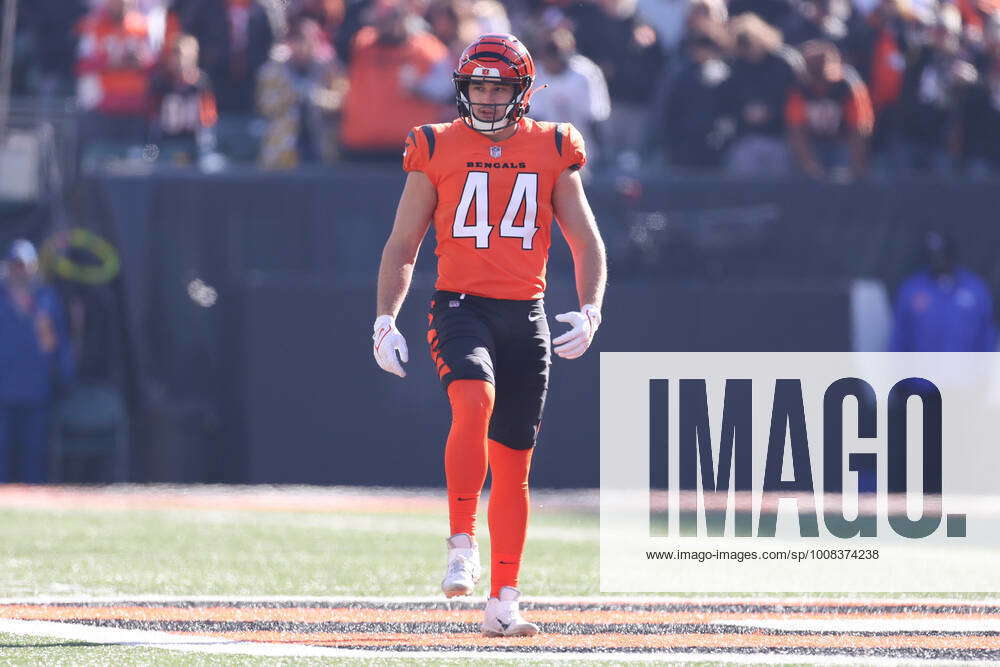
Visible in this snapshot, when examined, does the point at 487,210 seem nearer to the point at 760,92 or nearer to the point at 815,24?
the point at 760,92

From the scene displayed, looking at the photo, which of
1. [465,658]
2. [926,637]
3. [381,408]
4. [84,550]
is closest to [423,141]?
[465,658]

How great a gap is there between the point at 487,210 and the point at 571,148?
1.11ft

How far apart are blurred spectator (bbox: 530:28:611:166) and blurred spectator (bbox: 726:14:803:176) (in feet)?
3.21

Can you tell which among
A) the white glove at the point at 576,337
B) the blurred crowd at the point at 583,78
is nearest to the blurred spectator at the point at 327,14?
the blurred crowd at the point at 583,78

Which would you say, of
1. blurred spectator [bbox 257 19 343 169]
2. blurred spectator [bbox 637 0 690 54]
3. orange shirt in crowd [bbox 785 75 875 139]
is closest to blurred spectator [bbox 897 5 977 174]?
orange shirt in crowd [bbox 785 75 875 139]

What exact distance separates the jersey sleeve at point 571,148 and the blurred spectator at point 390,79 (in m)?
6.12

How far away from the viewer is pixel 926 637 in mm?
5699

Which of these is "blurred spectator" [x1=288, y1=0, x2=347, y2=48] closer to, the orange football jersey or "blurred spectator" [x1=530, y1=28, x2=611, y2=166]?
"blurred spectator" [x1=530, y1=28, x2=611, y2=166]

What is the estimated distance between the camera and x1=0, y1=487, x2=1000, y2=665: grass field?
17.6ft

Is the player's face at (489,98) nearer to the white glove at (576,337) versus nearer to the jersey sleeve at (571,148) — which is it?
the jersey sleeve at (571,148)

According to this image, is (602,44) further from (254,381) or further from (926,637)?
(926,637)

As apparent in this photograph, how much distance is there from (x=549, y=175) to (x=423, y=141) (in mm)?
398

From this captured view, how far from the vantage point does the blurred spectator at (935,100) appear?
12.7 metres

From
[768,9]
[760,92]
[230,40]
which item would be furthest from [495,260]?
[768,9]
